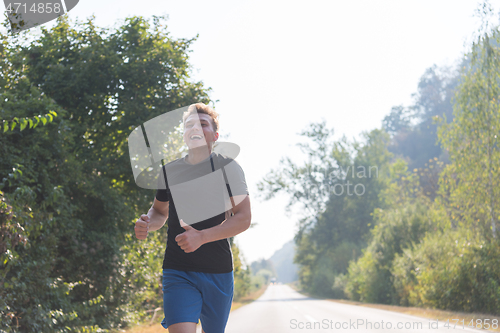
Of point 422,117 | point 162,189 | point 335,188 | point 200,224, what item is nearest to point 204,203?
point 200,224

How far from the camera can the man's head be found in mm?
2836

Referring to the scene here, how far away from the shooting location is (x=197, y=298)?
2719 millimetres

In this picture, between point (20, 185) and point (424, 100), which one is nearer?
point (20, 185)

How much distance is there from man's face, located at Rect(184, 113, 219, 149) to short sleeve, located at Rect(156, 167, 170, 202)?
290 mm

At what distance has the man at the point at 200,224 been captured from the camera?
2.66m

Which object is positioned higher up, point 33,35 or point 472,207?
point 33,35

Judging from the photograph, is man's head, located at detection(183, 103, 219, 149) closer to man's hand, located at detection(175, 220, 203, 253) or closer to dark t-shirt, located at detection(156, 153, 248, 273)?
dark t-shirt, located at detection(156, 153, 248, 273)

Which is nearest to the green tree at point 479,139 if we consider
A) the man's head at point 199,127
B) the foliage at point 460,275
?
the foliage at point 460,275

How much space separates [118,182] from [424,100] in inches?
3547

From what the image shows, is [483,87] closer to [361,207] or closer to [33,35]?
[33,35]

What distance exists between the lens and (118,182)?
12.6 m

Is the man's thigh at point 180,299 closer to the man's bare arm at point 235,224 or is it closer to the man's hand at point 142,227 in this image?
the man's hand at point 142,227

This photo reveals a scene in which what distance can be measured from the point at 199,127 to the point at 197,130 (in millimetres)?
23

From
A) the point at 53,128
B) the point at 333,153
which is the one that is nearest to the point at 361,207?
the point at 333,153
